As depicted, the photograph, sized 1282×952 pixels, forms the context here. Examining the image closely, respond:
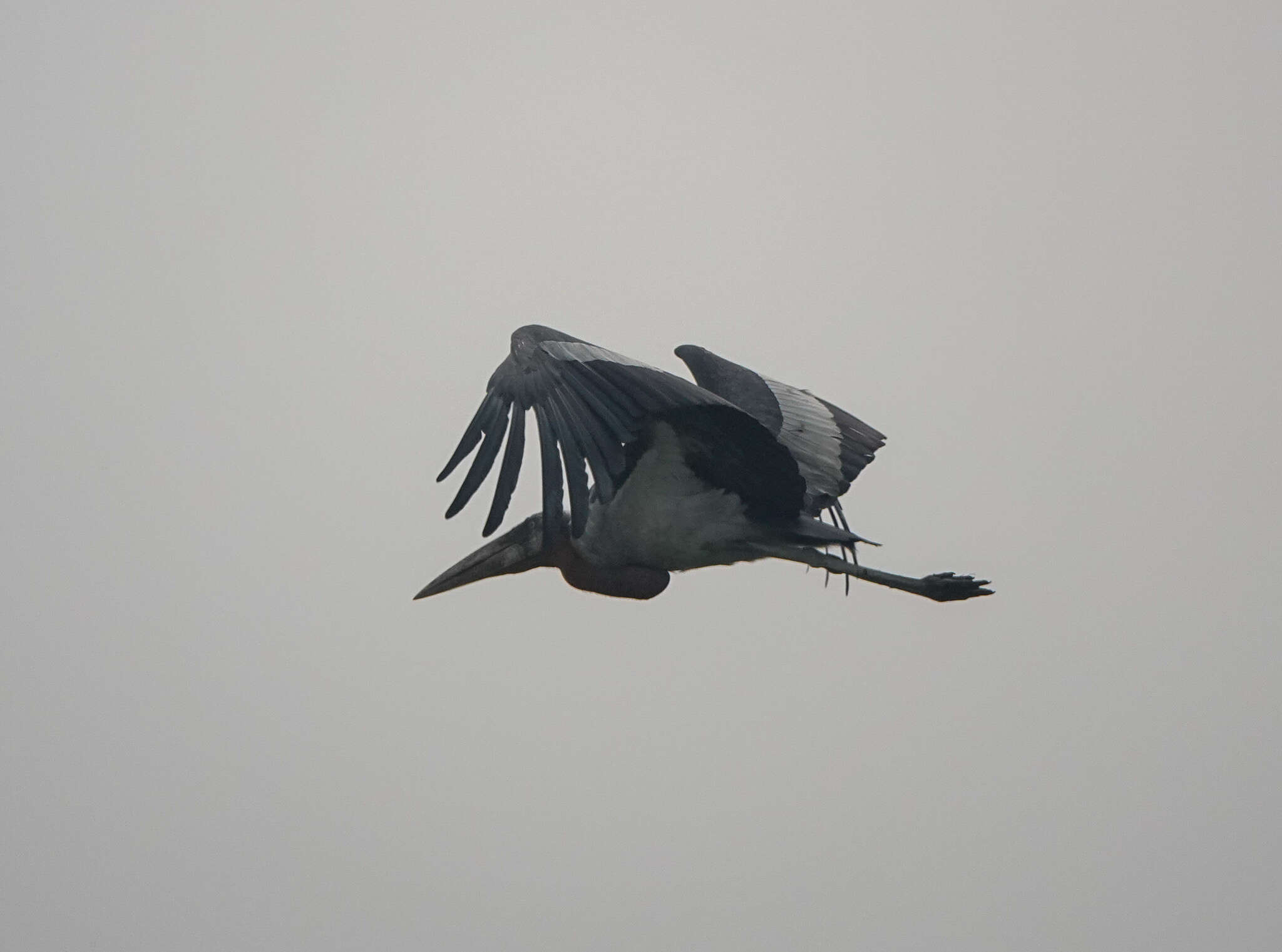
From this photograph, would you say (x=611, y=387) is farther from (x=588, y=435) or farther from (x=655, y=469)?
(x=655, y=469)

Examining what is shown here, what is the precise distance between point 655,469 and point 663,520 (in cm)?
26

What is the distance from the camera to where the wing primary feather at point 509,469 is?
6.12m

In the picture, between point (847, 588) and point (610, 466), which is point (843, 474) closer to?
point (847, 588)

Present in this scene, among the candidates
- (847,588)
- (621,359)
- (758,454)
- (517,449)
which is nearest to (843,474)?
(847,588)

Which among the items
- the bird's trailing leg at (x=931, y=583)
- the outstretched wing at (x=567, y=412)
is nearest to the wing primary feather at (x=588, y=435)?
the outstretched wing at (x=567, y=412)

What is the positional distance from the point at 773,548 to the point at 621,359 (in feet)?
4.62

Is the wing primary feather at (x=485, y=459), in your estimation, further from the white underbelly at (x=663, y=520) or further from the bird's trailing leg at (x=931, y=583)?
the bird's trailing leg at (x=931, y=583)

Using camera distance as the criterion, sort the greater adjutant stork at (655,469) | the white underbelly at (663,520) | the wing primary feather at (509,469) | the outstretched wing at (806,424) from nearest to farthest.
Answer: the wing primary feather at (509,469)
the greater adjutant stork at (655,469)
the white underbelly at (663,520)
the outstretched wing at (806,424)

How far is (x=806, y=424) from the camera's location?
8852mm

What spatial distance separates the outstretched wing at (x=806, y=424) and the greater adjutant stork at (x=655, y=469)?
0.03ft

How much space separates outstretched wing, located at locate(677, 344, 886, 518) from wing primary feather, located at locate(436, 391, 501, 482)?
81.4 inches

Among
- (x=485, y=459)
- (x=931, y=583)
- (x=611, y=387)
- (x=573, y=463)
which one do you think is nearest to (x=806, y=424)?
(x=931, y=583)

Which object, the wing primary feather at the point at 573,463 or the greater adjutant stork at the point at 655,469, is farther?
the greater adjutant stork at the point at 655,469

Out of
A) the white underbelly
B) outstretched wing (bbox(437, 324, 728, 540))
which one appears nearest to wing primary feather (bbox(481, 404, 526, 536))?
outstretched wing (bbox(437, 324, 728, 540))
